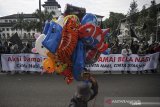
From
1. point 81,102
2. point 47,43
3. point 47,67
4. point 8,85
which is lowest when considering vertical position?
point 8,85

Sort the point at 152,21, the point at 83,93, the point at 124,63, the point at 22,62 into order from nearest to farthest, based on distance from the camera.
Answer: the point at 83,93 → the point at 124,63 → the point at 22,62 → the point at 152,21

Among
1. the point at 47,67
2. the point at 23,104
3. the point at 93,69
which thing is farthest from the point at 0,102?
the point at 93,69

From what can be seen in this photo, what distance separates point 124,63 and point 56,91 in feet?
18.2

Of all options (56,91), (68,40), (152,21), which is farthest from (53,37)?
(152,21)

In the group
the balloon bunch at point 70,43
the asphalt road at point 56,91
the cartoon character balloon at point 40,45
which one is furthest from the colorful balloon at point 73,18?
the asphalt road at point 56,91

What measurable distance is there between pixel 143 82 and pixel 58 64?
7.47 meters

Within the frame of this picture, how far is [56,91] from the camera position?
9.27 metres

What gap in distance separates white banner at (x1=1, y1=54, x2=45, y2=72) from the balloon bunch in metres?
9.71

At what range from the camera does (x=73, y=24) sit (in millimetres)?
4199

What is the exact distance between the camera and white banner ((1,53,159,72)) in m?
13.9

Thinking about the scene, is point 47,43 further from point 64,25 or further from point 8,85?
point 8,85

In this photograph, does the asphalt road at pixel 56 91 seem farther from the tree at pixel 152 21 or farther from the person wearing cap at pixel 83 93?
the tree at pixel 152 21

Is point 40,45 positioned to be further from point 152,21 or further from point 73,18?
point 152,21

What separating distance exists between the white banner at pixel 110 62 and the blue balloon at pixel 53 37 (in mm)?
9721
